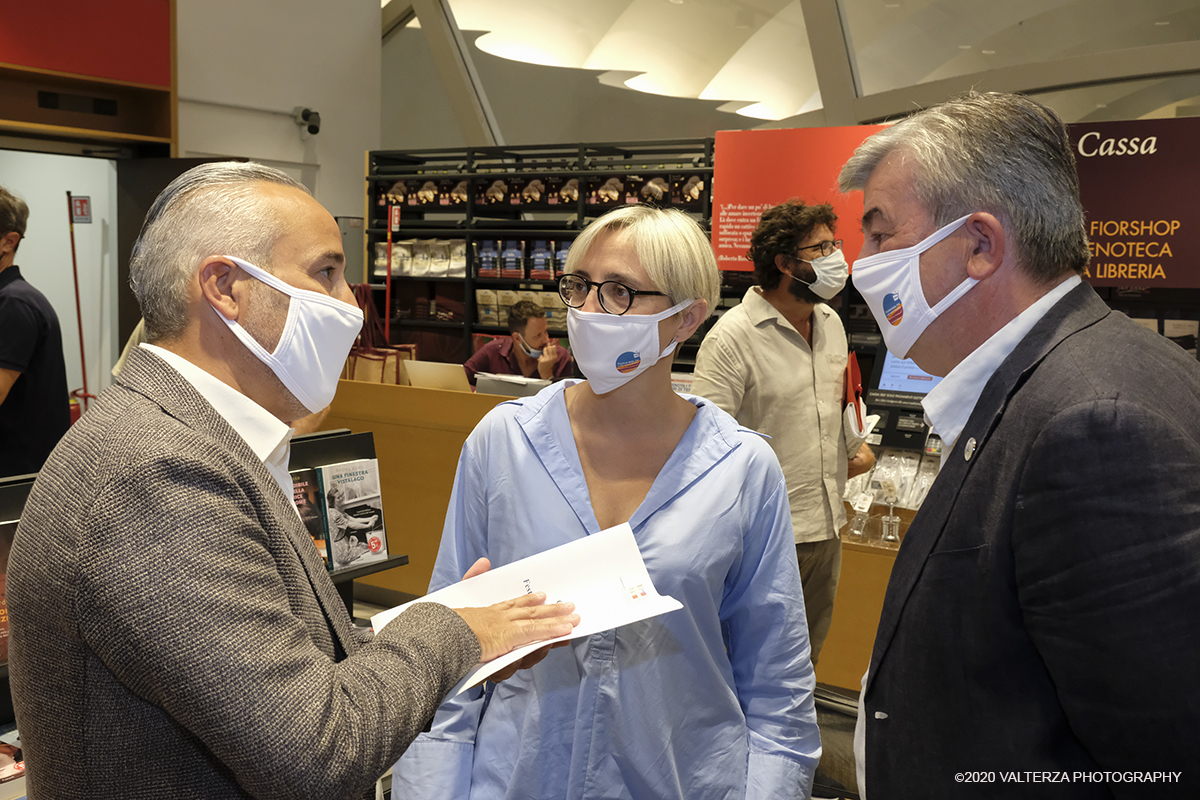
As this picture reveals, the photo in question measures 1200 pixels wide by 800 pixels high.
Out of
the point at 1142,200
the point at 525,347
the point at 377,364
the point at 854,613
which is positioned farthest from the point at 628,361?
the point at 525,347

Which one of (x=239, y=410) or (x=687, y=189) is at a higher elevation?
(x=687, y=189)

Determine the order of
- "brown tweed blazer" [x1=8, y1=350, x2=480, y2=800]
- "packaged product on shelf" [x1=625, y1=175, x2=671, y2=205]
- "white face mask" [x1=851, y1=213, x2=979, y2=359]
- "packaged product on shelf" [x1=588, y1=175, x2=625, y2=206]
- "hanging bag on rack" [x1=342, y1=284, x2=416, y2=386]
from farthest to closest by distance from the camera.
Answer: "packaged product on shelf" [x1=588, y1=175, x2=625, y2=206] < "packaged product on shelf" [x1=625, y1=175, x2=671, y2=205] < "hanging bag on rack" [x1=342, y1=284, x2=416, y2=386] < "white face mask" [x1=851, y1=213, x2=979, y2=359] < "brown tweed blazer" [x1=8, y1=350, x2=480, y2=800]

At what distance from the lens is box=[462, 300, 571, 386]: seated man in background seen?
224 inches

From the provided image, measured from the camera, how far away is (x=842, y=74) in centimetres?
654

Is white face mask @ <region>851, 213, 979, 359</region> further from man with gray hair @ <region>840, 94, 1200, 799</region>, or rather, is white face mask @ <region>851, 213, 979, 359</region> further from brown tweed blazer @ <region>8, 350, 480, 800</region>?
brown tweed blazer @ <region>8, 350, 480, 800</region>

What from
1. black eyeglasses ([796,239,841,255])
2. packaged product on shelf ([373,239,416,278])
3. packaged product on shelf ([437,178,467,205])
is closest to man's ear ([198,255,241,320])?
black eyeglasses ([796,239,841,255])

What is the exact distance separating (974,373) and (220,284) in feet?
3.46

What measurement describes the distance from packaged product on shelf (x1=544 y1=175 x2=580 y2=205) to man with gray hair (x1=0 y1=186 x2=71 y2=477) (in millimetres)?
4328

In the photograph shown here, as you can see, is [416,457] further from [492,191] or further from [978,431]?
[978,431]

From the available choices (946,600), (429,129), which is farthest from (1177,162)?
(429,129)

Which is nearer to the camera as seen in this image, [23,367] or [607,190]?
[23,367]

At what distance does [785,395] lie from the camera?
3.25 metres

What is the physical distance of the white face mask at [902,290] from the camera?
4.20 feet

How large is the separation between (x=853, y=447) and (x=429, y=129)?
7.74m
